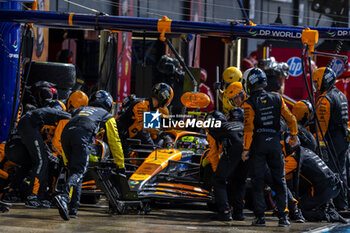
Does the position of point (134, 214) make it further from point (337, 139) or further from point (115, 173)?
point (337, 139)

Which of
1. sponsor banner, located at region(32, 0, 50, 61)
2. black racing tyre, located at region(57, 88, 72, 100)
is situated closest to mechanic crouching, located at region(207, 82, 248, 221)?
black racing tyre, located at region(57, 88, 72, 100)

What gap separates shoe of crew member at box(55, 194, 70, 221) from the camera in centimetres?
987

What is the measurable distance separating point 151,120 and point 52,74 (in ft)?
11.4

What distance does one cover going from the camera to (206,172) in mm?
11594

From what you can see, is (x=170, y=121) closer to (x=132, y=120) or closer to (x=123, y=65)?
(x=132, y=120)

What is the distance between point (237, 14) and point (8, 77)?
4376 millimetres

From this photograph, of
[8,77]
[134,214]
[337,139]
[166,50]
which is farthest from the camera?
[166,50]

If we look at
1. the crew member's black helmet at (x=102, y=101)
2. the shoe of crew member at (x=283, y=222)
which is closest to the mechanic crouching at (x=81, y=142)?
the crew member's black helmet at (x=102, y=101)

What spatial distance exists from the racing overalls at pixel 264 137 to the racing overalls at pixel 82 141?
6.05 ft

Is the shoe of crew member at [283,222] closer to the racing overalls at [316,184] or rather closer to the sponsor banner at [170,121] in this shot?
the racing overalls at [316,184]

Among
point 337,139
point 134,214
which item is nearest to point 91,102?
point 134,214

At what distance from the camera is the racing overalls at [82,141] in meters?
10.5

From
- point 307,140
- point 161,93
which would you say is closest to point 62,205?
point 307,140

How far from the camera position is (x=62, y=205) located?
389 inches
